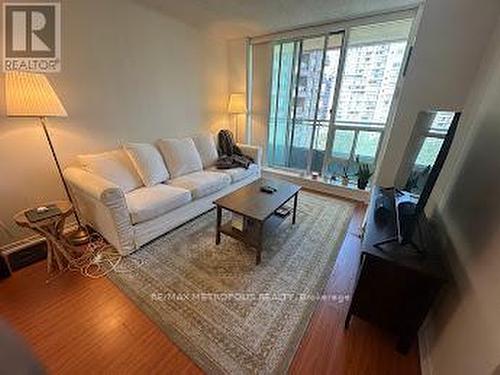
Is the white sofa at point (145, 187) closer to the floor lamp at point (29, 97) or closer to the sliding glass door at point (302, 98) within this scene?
the floor lamp at point (29, 97)

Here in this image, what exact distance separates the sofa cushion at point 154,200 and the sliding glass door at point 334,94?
2.44 meters

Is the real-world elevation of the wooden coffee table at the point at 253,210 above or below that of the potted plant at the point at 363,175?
below

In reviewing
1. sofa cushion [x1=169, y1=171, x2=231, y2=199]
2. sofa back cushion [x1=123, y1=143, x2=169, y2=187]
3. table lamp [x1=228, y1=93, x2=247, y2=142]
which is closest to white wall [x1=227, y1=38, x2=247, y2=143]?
table lamp [x1=228, y1=93, x2=247, y2=142]

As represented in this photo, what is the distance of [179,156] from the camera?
3061mm

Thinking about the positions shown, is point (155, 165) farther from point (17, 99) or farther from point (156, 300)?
point (156, 300)

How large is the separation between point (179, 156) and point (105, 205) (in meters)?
1.30

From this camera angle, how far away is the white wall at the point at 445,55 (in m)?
1.78

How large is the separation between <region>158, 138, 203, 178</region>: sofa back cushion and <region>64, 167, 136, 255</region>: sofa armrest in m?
0.95

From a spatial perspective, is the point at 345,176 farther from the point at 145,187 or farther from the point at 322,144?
the point at 145,187

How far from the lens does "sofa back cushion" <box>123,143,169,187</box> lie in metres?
2.65

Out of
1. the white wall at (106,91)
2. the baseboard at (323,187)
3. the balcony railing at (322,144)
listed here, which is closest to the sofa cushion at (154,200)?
the white wall at (106,91)

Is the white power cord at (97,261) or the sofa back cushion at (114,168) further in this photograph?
the sofa back cushion at (114,168)

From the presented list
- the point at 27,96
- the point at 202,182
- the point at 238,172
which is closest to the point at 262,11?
the point at 238,172

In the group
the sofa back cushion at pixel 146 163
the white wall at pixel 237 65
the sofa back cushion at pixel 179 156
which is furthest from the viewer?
the white wall at pixel 237 65
